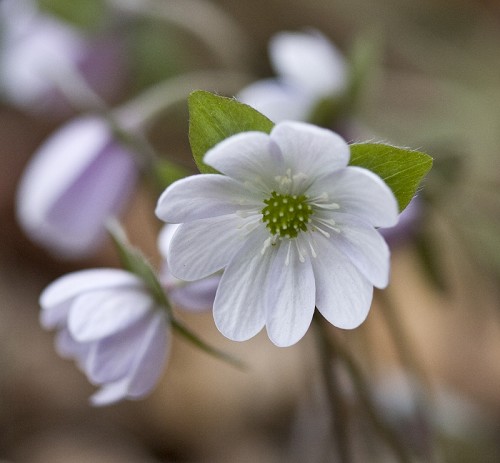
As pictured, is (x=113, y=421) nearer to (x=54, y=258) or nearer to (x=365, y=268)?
(x=54, y=258)

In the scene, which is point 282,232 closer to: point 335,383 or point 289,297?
point 289,297

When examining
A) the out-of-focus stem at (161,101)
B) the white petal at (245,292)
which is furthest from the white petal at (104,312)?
the out-of-focus stem at (161,101)

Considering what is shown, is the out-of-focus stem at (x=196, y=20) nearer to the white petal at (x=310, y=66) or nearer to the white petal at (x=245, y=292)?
the white petal at (x=310, y=66)

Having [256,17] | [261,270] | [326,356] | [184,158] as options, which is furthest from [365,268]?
[256,17]

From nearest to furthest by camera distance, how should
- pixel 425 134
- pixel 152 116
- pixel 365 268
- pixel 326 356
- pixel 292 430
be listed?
pixel 365 268, pixel 326 356, pixel 152 116, pixel 292 430, pixel 425 134

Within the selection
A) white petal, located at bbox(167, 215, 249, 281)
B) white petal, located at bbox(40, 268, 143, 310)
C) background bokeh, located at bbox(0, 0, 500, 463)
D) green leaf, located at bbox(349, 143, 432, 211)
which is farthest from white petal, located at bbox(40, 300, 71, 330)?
background bokeh, located at bbox(0, 0, 500, 463)
